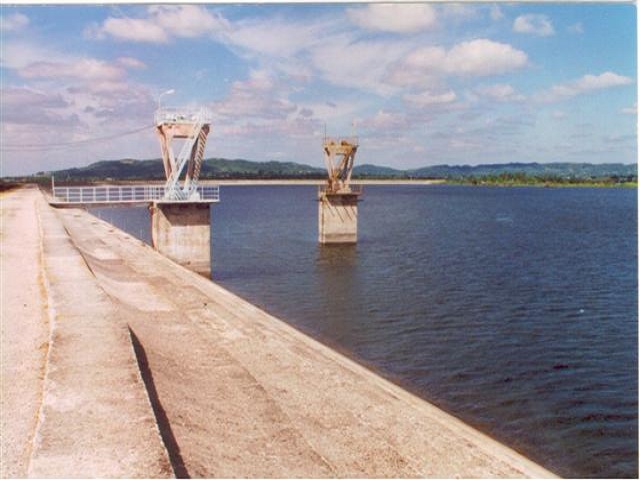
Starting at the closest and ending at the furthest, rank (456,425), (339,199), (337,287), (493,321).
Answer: (456,425) → (493,321) → (337,287) → (339,199)

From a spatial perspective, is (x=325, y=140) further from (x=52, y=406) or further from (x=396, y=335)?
(x=52, y=406)

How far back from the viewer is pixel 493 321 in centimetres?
2244

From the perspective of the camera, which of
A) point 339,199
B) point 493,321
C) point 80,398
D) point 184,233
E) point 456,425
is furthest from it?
point 339,199

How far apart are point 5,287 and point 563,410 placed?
1381cm

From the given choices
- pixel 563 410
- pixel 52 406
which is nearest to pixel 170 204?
pixel 563 410

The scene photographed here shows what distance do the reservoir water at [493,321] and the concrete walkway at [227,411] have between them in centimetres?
263

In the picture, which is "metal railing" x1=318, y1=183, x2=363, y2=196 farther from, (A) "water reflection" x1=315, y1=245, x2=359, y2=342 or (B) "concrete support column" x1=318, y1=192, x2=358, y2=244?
(A) "water reflection" x1=315, y1=245, x2=359, y2=342

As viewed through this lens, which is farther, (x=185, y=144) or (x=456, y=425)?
(x=185, y=144)

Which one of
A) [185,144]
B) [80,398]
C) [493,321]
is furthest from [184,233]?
[80,398]

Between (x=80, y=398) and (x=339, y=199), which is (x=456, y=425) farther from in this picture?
(x=339, y=199)

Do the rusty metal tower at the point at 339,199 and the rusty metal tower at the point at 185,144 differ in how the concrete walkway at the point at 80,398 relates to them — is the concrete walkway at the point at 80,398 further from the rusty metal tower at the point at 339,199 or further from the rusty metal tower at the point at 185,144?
the rusty metal tower at the point at 339,199

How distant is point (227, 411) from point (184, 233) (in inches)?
903

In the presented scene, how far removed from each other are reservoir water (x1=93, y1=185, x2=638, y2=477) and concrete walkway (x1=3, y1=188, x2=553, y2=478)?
263 cm

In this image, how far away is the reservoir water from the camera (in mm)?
14031
